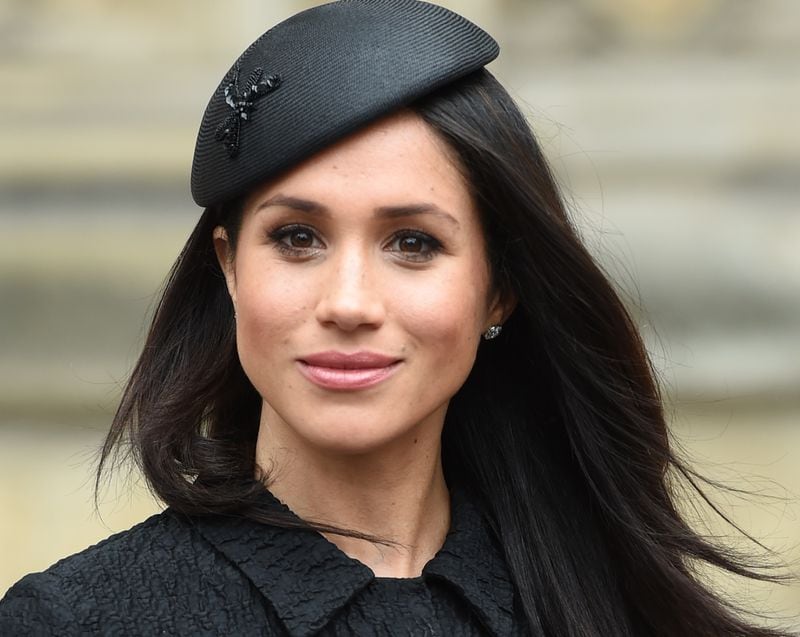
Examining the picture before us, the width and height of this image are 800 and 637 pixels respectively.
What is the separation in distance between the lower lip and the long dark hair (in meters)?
0.28

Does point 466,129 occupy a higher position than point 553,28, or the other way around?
point 553,28

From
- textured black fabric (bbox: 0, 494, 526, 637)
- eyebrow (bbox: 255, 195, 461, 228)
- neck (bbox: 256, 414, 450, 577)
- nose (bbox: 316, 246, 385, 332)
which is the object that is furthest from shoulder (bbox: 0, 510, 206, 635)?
eyebrow (bbox: 255, 195, 461, 228)

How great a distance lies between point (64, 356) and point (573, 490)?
341 centimetres

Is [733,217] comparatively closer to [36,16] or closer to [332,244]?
[36,16]

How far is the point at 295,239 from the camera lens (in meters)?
3.24

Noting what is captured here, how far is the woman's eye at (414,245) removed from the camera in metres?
3.23

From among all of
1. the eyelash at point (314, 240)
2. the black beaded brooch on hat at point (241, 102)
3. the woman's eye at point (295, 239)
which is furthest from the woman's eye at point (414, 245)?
the black beaded brooch on hat at point (241, 102)

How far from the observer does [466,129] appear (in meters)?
3.32

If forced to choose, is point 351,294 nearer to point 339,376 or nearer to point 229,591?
point 339,376

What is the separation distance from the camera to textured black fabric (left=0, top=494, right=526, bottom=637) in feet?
10.3

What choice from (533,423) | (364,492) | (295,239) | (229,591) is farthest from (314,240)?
(533,423)

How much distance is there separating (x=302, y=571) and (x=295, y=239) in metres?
0.58

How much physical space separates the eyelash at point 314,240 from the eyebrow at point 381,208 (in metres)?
0.03

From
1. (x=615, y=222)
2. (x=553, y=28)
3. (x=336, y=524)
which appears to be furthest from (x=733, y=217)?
(x=336, y=524)
